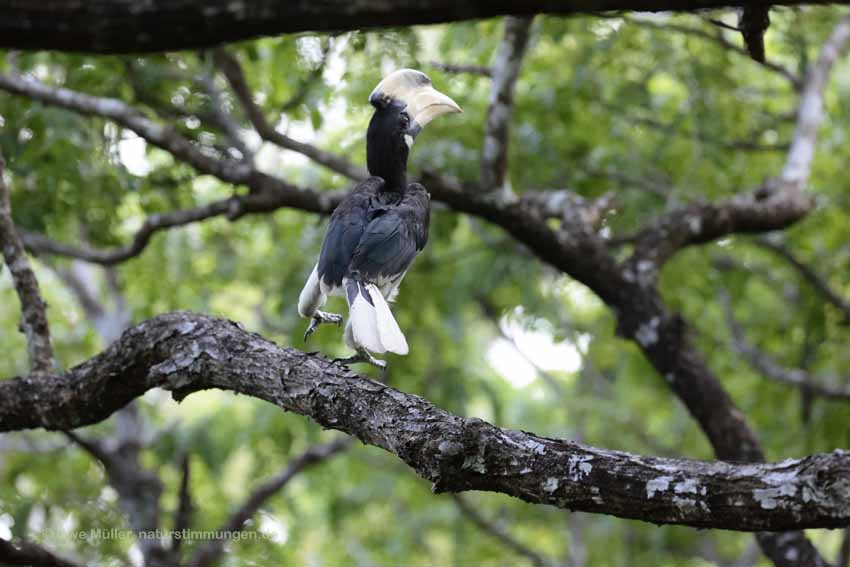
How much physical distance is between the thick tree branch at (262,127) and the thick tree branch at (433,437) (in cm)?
197

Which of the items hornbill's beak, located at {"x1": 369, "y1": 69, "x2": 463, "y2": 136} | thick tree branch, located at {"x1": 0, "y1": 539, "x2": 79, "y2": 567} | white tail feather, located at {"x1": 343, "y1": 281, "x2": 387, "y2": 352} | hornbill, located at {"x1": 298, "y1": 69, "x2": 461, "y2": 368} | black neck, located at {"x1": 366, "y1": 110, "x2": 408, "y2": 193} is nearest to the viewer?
thick tree branch, located at {"x1": 0, "y1": 539, "x2": 79, "y2": 567}

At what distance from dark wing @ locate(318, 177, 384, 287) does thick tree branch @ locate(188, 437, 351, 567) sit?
1625mm

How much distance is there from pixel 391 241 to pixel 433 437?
160 cm

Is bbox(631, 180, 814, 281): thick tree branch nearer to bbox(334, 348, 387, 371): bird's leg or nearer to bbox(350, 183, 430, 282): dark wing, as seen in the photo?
bbox(350, 183, 430, 282): dark wing

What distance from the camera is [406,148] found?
456 centimetres

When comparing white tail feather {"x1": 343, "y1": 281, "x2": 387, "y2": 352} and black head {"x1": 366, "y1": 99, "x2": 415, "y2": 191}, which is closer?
white tail feather {"x1": 343, "y1": 281, "x2": 387, "y2": 352}

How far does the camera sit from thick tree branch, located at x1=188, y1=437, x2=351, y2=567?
16.5ft

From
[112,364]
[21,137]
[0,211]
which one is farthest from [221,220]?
[112,364]

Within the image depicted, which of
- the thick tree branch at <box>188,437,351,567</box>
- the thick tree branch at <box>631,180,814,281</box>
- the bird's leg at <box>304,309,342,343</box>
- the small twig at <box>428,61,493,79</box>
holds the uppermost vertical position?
the small twig at <box>428,61,493,79</box>

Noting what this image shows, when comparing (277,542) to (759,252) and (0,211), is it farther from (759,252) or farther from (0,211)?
(759,252)

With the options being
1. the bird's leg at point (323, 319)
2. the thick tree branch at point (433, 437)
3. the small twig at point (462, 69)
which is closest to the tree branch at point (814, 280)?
the small twig at point (462, 69)

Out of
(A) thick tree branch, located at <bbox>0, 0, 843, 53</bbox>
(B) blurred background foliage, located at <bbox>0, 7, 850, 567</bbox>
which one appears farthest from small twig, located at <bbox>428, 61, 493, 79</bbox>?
(A) thick tree branch, located at <bbox>0, 0, 843, 53</bbox>

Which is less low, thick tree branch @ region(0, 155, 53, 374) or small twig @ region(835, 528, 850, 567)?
thick tree branch @ region(0, 155, 53, 374)

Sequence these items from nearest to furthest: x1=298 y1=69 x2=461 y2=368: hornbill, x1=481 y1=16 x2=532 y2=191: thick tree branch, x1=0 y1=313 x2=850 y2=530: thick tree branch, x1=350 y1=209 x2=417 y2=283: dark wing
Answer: x1=0 y1=313 x2=850 y2=530: thick tree branch
x1=298 y1=69 x2=461 y2=368: hornbill
x1=350 y1=209 x2=417 y2=283: dark wing
x1=481 y1=16 x2=532 y2=191: thick tree branch
